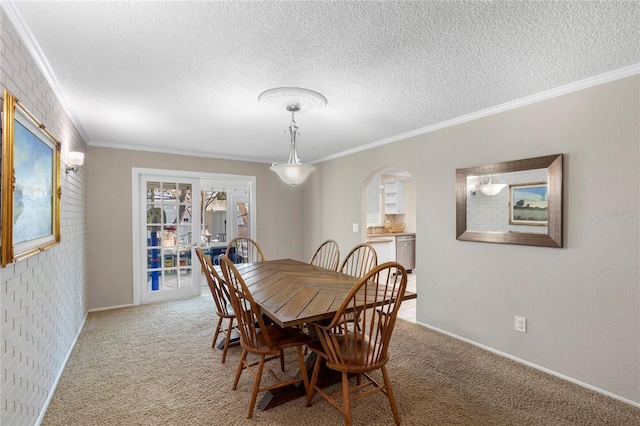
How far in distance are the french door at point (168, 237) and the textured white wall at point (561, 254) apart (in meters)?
3.40

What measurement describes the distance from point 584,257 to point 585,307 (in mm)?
374

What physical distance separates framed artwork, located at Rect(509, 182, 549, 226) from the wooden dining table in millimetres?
1325

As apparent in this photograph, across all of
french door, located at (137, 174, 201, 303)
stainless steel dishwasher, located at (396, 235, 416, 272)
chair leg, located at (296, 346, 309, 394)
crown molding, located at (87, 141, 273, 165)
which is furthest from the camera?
stainless steel dishwasher, located at (396, 235, 416, 272)

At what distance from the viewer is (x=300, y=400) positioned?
217 centimetres

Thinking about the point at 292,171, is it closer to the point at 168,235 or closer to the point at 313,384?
the point at 313,384

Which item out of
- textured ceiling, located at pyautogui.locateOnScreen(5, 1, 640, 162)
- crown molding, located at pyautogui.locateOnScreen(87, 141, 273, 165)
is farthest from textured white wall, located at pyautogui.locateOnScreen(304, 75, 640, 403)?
crown molding, located at pyautogui.locateOnScreen(87, 141, 273, 165)

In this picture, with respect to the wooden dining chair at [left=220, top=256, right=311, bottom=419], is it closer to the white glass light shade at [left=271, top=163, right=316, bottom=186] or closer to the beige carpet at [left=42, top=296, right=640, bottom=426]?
the beige carpet at [left=42, top=296, right=640, bottom=426]

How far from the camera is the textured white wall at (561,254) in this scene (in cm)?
217

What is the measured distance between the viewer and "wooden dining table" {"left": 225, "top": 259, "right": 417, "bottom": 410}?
1.85m

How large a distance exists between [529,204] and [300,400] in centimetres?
241

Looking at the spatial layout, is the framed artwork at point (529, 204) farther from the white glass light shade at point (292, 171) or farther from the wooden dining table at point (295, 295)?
the white glass light shade at point (292, 171)

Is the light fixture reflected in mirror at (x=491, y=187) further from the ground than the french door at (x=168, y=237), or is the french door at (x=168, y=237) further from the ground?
the light fixture reflected in mirror at (x=491, y=187)

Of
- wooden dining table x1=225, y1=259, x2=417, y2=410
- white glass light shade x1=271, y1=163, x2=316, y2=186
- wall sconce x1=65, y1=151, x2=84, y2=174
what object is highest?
wall sconce x1=65, y1=151, x2=84, y2=174

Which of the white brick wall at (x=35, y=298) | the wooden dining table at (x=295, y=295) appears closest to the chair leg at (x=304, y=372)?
the wooden dining table at (x=295, y=295)
